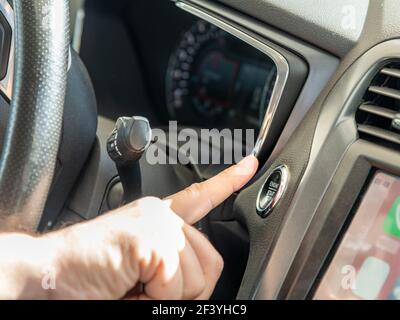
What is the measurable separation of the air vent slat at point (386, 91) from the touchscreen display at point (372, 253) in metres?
0.10

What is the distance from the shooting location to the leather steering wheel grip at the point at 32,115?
2.04ft

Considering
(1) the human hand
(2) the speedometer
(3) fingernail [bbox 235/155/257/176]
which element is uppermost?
(3) fingernail [bbox 235/155/257/176]

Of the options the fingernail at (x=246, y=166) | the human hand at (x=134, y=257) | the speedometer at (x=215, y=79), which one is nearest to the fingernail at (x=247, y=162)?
the fingernail at (x=246, y=166)

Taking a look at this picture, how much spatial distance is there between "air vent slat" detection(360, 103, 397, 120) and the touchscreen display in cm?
7

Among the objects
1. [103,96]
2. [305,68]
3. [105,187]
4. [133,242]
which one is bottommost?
[103,96]

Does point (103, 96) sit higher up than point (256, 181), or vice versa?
point (256, 181)

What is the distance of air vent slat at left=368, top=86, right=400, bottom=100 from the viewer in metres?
0.76

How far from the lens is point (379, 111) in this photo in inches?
30.5

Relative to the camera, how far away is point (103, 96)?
5.16 ft

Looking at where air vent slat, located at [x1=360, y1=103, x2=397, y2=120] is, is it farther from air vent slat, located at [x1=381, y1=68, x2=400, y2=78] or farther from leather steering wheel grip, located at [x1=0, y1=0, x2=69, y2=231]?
leather steering wheel grip, located at [x1=0, y1=0, x2=69, y2=231]

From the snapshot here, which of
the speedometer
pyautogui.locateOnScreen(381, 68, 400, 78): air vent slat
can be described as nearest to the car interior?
pyautogui.locateOnScreen(381, 68, 400, 78): air vent slat
